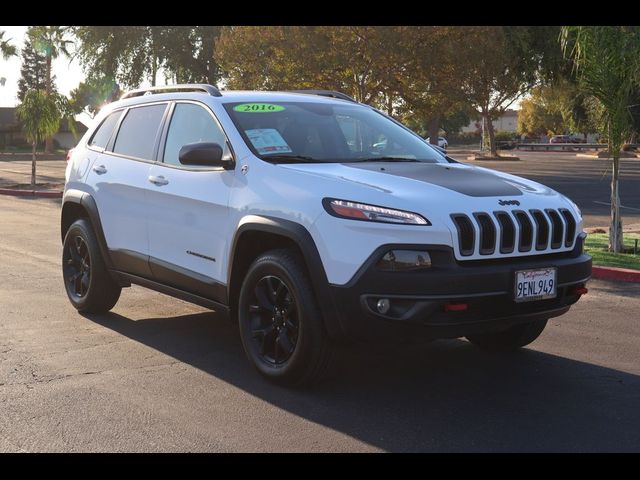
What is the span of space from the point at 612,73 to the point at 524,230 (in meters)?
6.98

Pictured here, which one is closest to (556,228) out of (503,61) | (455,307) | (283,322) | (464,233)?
(464,233)

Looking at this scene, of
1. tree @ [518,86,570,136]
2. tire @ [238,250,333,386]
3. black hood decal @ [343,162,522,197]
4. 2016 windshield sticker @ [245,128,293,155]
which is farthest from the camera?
tree @ [518,86,570,136]

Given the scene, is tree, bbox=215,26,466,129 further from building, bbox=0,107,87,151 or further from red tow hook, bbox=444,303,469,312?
building, bbox=0,107,87,151

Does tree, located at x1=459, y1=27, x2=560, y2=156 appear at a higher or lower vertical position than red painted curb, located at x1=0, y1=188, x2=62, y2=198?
higher

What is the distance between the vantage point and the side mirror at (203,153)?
18.6 feet

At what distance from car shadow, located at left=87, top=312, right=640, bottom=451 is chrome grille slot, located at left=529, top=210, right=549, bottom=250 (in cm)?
92

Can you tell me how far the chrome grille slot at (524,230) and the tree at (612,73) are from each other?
6.80m

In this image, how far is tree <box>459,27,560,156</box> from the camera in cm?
2803

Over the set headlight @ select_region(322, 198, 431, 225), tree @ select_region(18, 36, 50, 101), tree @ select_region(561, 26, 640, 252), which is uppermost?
tree @ select_region(18, 36, 50, 101)

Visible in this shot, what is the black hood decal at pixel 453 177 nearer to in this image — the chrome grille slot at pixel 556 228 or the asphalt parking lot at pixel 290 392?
the chrome grille slot at pixel 556 228

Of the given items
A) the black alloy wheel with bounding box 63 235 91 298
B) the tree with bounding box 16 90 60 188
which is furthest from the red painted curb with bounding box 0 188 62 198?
the black alloy wheel with bounding box 63 235 91 298

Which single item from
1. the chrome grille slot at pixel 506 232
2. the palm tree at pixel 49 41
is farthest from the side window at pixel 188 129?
the palm tree at pixel 49 41

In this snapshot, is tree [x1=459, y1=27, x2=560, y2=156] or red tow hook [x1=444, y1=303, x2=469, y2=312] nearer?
red tow hook [x1=444, y1=303, x2=469, y2=312]
